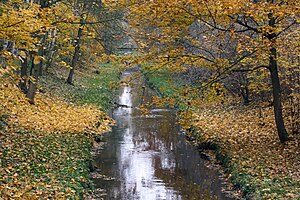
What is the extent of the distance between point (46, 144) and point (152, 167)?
3.79m

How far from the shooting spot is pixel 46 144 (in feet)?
42.4

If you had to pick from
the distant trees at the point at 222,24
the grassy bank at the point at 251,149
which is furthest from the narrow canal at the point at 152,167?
the distant trees at the point at 222,24

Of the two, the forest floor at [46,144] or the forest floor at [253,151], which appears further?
the forest floor at [253,151]

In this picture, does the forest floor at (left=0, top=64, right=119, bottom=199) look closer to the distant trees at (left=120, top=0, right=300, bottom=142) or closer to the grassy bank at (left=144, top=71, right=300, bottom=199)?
the grassy bank at (left=144, top=71, right=300, bottom=199)

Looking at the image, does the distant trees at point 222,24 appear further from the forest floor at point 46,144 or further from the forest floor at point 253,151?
the forest floor at point 46,144

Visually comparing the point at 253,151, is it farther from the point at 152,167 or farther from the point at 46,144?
the point at 46,144

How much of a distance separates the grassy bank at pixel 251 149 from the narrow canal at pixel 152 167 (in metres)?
0.71

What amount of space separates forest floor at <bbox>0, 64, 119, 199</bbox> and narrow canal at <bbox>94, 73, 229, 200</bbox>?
0.84 meters

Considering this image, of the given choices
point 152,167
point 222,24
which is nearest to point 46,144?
point 152,167

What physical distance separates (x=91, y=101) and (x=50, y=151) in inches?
535

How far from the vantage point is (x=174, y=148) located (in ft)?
56.4

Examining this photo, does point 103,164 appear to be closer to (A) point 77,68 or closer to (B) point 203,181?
(B) point 203,181

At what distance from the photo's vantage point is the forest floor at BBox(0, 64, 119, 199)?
8.90m

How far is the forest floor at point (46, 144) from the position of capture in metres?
8.90
